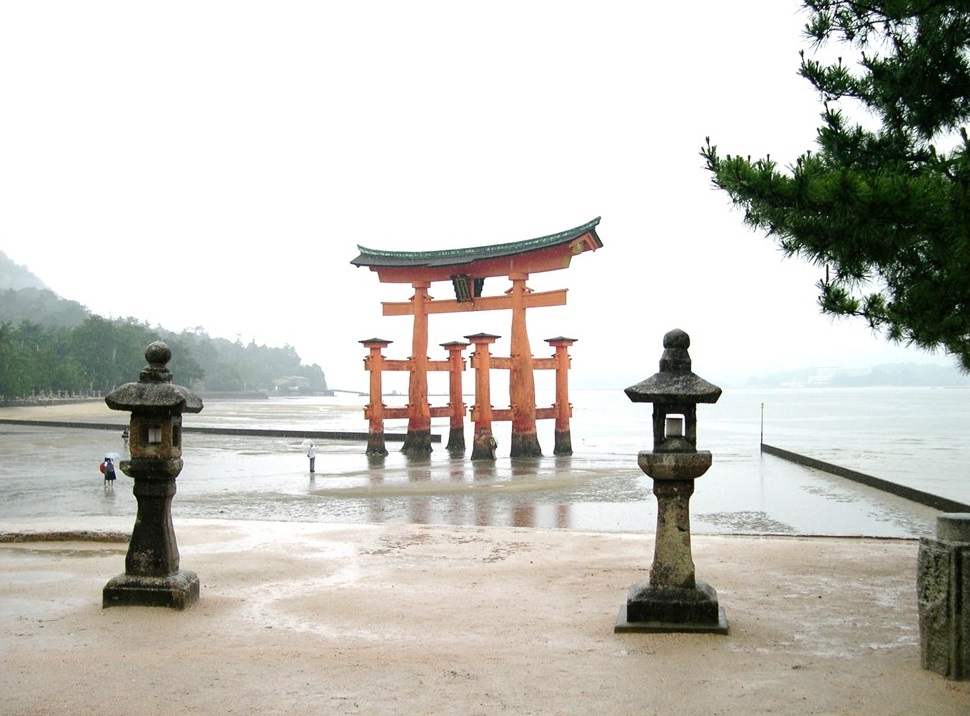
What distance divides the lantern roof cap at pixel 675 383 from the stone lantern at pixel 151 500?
3352 millimetres

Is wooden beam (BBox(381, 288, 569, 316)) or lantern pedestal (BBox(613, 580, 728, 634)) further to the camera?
wooden beam (BBox(381, 288, 569, 316))

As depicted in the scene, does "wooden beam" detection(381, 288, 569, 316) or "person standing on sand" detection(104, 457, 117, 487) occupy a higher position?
"wooden beam" detection(381, 288, 569, 316)

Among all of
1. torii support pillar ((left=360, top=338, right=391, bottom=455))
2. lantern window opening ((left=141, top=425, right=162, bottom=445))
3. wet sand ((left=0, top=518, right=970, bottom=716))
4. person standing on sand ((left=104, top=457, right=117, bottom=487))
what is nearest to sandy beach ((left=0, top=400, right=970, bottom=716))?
wet sand ((left=0, top=518, right=970, bottom=716))

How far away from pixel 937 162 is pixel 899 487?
1355 cm

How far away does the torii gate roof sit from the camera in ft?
74.4

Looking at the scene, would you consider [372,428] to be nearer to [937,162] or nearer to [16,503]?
[16,503]

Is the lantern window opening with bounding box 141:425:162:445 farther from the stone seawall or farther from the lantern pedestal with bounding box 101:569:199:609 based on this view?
the stone seawall

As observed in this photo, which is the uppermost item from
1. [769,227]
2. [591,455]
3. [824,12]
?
[824,12]

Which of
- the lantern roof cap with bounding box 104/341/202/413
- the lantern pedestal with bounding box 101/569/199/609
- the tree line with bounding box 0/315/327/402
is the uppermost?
the tree line with bounding box 0/315/327/402

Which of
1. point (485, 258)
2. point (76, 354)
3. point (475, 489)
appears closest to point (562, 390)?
point (485, 258)

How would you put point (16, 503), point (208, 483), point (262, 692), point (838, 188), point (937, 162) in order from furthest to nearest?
point (208, 483), point (16, 503), point (937, 162), point (838, 188), point (262, 692)

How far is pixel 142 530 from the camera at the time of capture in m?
5.85

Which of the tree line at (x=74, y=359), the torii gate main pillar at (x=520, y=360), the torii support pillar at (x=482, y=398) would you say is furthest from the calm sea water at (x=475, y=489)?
the tree line at (x=74, y=359)

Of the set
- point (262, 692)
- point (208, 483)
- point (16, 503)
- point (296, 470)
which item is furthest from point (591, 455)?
point (262, 692)
